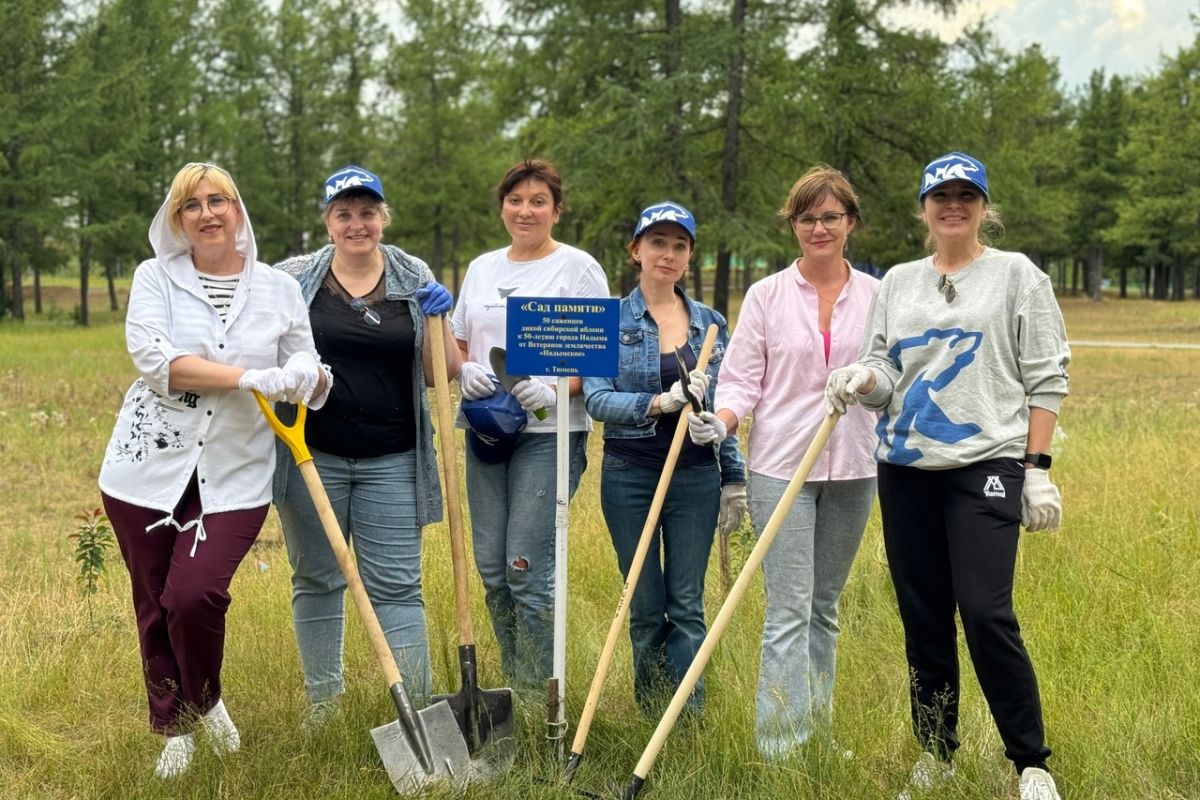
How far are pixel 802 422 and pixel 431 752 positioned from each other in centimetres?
168

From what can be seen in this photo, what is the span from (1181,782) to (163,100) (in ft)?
104

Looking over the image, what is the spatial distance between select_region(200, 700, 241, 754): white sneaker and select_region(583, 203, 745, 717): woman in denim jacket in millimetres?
1464

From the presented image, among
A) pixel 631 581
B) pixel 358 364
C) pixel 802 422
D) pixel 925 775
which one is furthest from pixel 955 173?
pixel 358 364

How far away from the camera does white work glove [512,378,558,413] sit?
380cm

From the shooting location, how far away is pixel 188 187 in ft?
11.3

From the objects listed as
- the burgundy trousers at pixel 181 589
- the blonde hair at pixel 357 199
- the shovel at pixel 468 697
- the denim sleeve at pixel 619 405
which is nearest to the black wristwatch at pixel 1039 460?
the denim sleeve at pixel 619 405

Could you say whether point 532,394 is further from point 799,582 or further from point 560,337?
point 799,582

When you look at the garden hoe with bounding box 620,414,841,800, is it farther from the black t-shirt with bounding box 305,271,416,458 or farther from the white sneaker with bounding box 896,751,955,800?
the black t-shirt with bounding box 305,271,416,458

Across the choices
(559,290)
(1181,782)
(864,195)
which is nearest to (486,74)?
(864,195)

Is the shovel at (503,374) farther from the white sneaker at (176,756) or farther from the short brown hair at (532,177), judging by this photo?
the white sneaker at (176,756)

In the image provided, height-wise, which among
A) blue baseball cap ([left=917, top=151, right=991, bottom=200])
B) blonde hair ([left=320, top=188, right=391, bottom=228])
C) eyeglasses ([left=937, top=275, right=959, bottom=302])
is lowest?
eyeglasses ([left=937, top=275, right=959, bottom=302])

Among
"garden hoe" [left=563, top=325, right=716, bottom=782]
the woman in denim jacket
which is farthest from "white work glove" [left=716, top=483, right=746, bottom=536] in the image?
"garden hoe" [left=563, top=325, right=716, bottom=782]

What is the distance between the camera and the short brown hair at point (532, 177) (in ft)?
13.1

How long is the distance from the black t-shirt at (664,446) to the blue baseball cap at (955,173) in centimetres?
108
